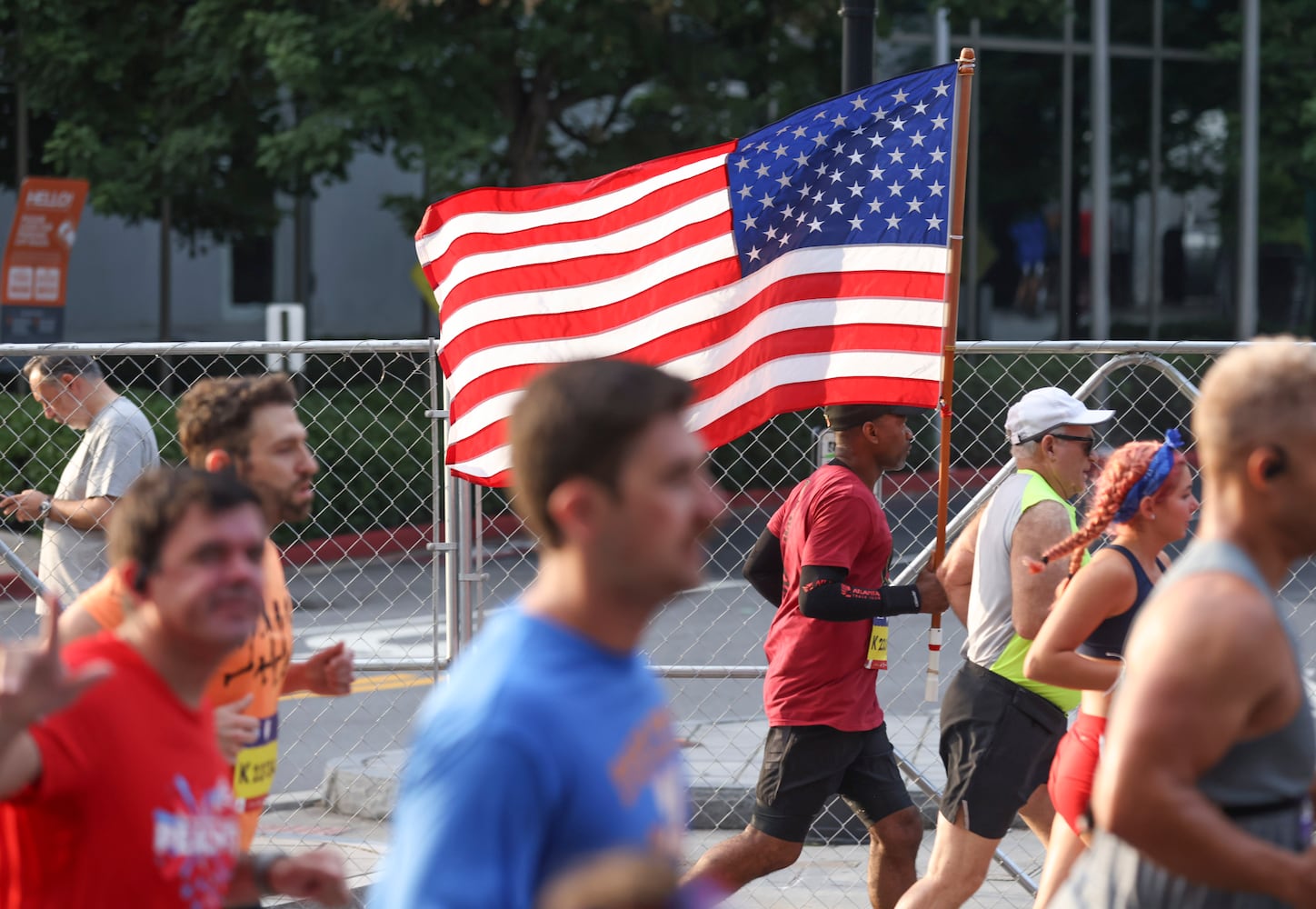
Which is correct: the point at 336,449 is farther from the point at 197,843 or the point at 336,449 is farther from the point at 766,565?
the point at 197,843

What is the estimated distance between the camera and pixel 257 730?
3293 mm

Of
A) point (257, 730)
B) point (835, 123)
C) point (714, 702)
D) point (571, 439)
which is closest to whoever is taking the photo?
point (571, 439)

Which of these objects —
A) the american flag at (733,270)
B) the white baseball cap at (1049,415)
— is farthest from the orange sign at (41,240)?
the white baseball cap at (1049,415)

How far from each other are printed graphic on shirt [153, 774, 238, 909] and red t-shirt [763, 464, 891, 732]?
2.79 m

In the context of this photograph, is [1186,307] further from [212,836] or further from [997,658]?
[212,836]

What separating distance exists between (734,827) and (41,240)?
11.3m

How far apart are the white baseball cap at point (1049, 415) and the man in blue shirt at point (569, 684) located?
10.8ft

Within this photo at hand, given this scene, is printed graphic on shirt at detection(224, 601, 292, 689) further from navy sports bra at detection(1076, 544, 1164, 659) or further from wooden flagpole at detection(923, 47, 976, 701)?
wooden flagpole at detection(923, 47, 976, 701)

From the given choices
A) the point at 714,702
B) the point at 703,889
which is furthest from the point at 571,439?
the point at 714,702

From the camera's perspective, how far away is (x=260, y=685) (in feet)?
11.0

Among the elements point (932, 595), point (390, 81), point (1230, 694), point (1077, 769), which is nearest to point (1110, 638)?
point (1077, 769)

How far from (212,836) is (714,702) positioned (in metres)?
6.85

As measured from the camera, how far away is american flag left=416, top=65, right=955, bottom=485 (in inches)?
220

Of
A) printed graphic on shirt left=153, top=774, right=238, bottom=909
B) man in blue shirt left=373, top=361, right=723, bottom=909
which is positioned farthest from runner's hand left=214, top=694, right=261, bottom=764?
man in blue shirt left=373, top=361, right=723, bottom=909
